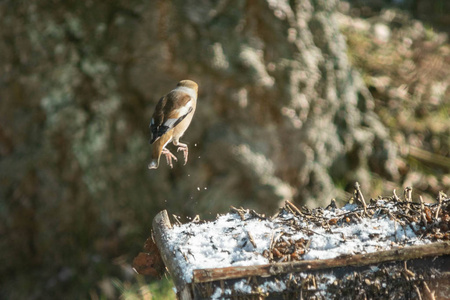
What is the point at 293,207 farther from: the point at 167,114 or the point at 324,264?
the point at 167,114

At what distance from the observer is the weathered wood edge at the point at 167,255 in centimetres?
113

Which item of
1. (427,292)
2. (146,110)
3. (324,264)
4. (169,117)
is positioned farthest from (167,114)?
(146,110)

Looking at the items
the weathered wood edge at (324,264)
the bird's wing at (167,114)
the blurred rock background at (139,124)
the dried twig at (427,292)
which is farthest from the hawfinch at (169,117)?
the blurred rock background at (139,124)

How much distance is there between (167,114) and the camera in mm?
912

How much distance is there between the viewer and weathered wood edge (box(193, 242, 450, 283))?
1.08 m

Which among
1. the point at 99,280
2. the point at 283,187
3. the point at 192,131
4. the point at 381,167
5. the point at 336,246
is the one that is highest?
the point at 336,246

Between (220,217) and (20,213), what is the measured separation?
1.87 m

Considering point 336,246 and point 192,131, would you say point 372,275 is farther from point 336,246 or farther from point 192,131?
point 192,131

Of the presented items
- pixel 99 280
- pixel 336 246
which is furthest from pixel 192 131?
pixel 336 246

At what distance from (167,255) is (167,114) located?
0.44 meters

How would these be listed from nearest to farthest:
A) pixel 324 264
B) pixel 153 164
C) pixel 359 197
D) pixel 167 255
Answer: pixel 153 164 < pixel 324 264 < pixel 167 255 < pixel 359 197

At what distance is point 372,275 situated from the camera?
1133mm

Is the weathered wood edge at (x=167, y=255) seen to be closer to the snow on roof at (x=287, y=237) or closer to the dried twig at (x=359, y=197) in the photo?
the snow on roof at (x=287, y=237)

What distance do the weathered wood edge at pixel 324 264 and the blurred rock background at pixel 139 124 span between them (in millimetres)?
1614
